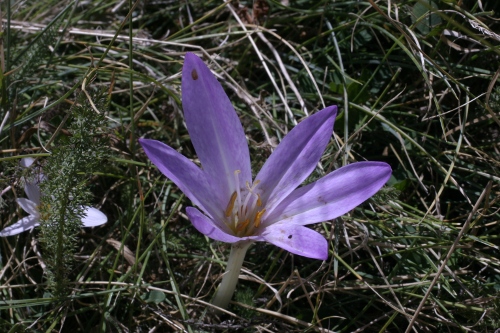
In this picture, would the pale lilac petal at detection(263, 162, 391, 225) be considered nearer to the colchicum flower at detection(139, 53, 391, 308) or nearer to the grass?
the colchicum flower at detection(139, 53, 391, 308)

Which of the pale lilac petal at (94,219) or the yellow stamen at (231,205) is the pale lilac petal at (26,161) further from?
the yellow stamen at (231,205)

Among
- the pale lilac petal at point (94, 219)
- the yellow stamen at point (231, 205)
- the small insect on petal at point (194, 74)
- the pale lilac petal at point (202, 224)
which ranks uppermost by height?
the small insect on petal at point (194, 74)

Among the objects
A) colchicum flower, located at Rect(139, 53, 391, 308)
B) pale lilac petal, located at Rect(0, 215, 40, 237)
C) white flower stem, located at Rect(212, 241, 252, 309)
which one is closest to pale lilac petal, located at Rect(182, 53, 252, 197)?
colchicum flower, located at Rect(139, 53, 391, 308)

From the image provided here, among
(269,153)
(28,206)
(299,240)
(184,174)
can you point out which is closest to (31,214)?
(28,206)

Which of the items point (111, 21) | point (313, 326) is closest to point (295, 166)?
point (313, 326)

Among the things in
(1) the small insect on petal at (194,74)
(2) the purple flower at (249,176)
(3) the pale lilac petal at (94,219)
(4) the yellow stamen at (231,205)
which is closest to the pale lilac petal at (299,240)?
(2) the purple flower at (249,176)
